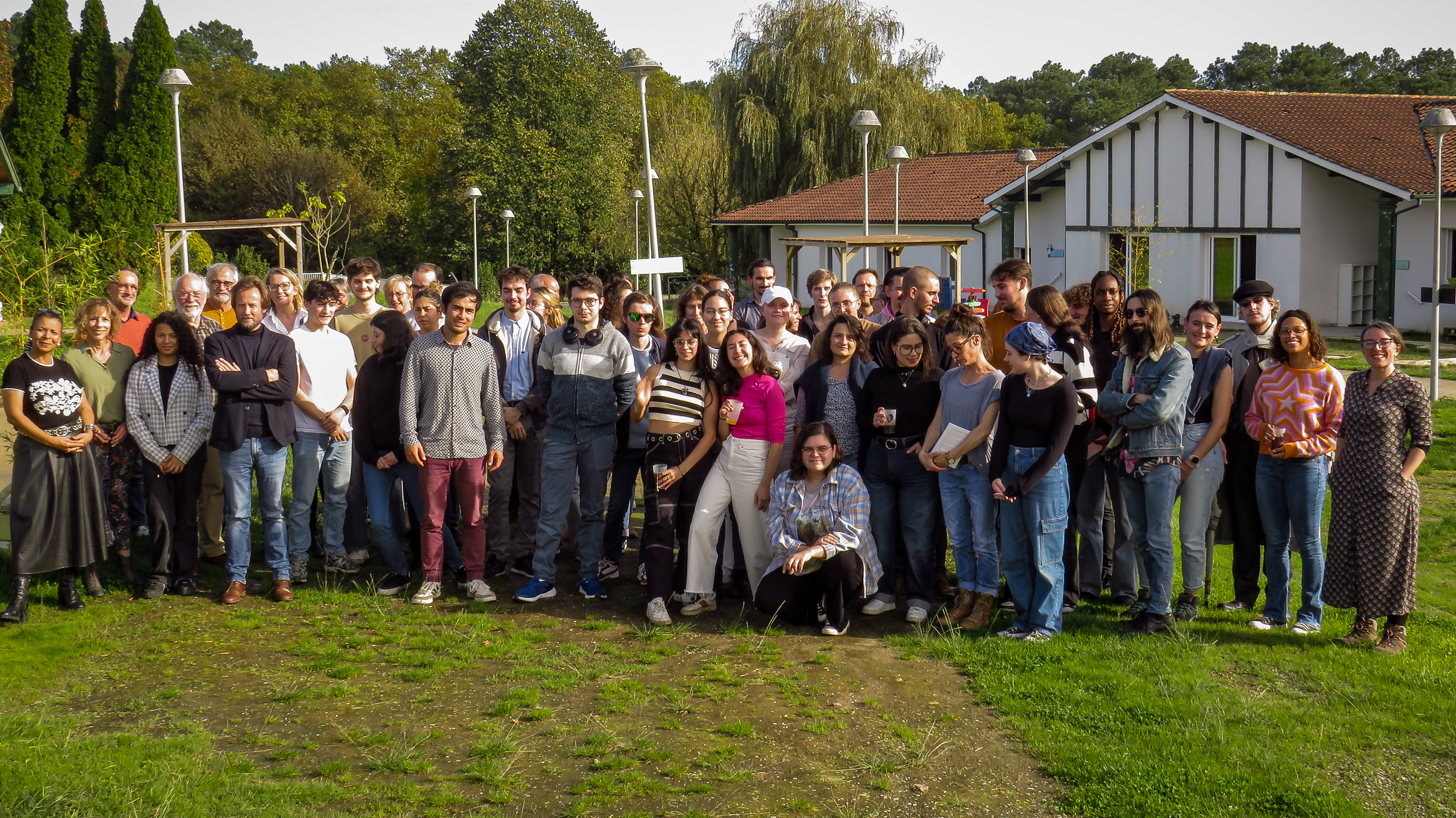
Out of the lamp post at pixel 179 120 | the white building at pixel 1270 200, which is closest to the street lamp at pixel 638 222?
the white building at pixel 1270 200

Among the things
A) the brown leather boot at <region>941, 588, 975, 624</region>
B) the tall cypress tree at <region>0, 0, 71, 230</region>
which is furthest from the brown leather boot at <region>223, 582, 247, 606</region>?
the tall cypress tree at <region>0, 0, 71, 230</region>

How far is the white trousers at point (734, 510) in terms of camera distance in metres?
6.75

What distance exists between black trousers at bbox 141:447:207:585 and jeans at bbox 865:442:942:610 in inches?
165

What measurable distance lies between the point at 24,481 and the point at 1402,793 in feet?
23.1

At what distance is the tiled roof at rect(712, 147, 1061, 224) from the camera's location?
112 ft

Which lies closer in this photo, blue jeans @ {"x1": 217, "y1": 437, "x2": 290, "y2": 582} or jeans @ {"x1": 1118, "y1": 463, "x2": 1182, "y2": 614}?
jeans @ {"x1": 1118, "y1": 463, "x2": 1182, "y2": 614}

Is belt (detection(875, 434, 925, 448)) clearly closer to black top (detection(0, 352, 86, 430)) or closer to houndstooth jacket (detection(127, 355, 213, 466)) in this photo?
houndstooth jacket (detection(127, 355, 213, 466))

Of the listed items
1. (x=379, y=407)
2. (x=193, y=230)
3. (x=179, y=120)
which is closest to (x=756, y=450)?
(x=379, y=407)

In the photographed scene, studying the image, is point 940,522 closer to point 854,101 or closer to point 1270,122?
point 1270,122

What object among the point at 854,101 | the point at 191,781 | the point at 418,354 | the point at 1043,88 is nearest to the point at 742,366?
the point at 418,354

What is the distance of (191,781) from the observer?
4461 millimetres

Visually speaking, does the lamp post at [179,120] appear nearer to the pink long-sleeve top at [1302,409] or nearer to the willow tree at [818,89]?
the pink long-sleeve top at [1302,409]

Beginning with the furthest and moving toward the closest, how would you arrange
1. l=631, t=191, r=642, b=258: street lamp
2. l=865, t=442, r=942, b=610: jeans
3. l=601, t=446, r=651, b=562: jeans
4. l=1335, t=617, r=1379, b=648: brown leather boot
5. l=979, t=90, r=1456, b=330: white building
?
l=631, t=191, r=642, b=258: street lamp, l=979, t=90, r=1456, b=330: white building, l=601, t=446, r=651, b=562: jeans, l=865, t=442, r=942, b=610: jeans, l=1335, t=617, r=1379, b=648: brown leather boot

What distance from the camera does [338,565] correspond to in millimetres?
7730
